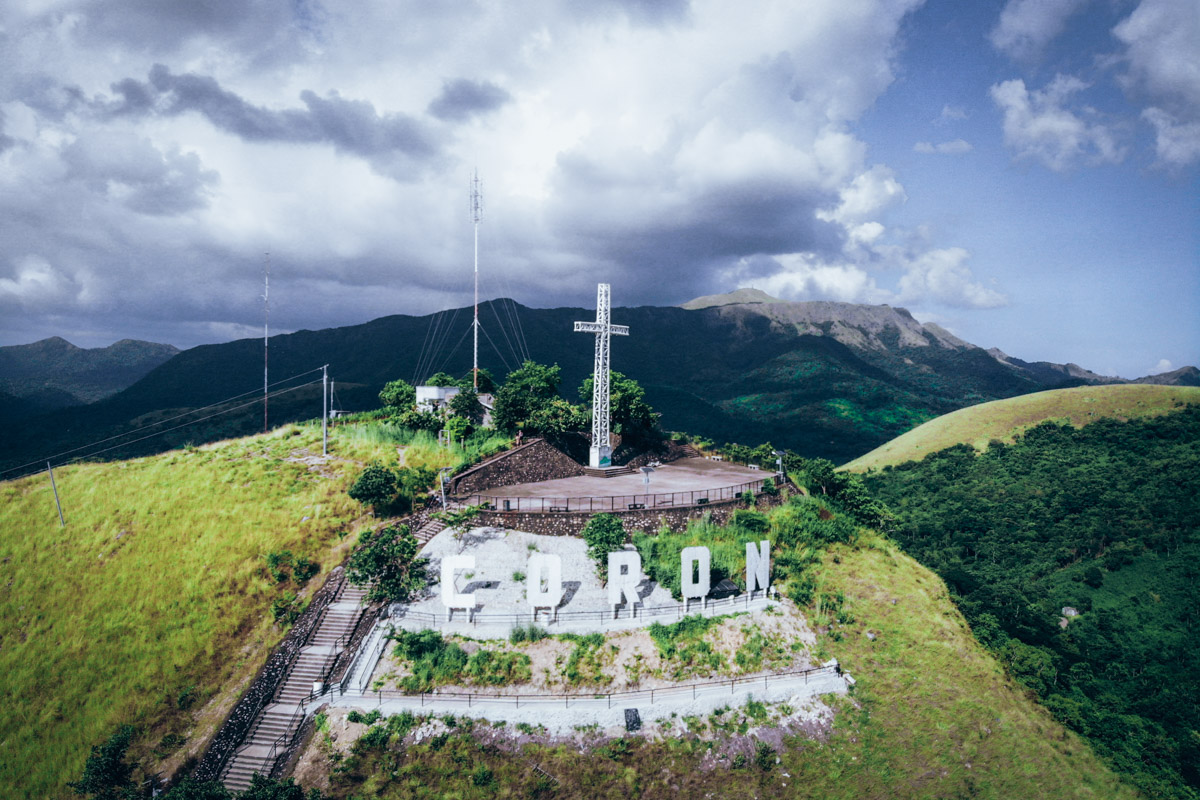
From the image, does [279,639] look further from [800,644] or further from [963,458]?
[963,458]

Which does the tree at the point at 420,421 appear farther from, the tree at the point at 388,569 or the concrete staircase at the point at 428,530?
the tree at the point at 388,569

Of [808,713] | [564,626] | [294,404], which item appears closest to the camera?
[808,713]

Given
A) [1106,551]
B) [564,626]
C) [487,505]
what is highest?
[487,505]

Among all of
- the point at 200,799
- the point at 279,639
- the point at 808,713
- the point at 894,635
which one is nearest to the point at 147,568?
the point at 279,639

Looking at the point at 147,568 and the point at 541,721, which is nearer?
the point at 541,721

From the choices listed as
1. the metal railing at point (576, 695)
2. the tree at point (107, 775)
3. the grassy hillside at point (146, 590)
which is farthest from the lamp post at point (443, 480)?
the tree at point (107, 775)

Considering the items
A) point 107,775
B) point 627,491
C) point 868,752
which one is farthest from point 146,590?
point 868,752

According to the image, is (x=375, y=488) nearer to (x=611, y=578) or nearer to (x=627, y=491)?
(x=611, y=578)

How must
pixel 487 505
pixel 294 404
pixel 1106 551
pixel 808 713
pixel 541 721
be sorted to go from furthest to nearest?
pixel 294 404, pixel 1106 551, pixel 487 505, pixel 808 713, pixel 541 721
